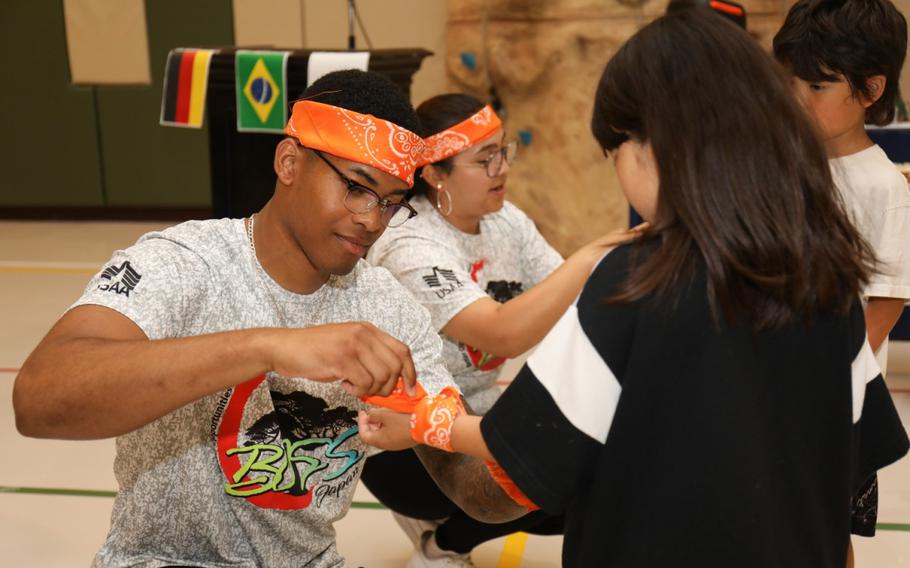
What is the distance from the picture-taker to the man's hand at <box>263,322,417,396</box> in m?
1.53

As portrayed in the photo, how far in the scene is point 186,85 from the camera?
15.6ft

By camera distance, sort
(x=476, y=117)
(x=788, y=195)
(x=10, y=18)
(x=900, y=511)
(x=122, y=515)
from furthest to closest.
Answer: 1. (x=10, y=18)
2. (x=900, y=511)
3. (x=476, y=117)
4. (x=122, y=515)
5. (x=788, y=195)

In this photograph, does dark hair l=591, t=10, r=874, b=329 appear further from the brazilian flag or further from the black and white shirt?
the brazilian flag

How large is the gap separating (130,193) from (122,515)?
7.08 meters

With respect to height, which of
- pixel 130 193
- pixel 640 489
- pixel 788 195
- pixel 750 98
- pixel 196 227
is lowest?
pixel 130 193

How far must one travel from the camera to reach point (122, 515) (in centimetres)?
188

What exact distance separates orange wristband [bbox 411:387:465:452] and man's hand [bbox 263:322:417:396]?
0.42ft

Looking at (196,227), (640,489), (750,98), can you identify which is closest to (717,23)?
(750,98)

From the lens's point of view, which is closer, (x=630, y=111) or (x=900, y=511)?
(x=630, y=111)

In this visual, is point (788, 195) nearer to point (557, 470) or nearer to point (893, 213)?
point (557, 470)

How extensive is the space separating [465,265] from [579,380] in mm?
1543

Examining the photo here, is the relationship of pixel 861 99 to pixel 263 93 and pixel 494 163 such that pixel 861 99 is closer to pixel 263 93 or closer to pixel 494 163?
pixel 494 163

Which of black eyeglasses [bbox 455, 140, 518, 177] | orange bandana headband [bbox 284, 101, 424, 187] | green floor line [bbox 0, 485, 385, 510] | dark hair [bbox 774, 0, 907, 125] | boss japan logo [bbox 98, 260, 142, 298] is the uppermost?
dark hair [bbox 774, 0, 907, 125]

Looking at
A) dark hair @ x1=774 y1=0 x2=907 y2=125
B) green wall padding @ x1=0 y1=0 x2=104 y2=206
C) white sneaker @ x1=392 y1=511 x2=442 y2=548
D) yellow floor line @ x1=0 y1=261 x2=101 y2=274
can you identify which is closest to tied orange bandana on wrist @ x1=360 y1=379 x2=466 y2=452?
dark hair @ x1=774 y1=0 x2=907 y2=125
